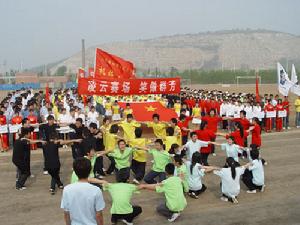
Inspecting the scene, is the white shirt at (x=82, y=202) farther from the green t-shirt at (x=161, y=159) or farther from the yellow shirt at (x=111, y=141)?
the yellow shirt at (x=111, y=141)

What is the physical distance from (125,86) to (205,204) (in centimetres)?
619

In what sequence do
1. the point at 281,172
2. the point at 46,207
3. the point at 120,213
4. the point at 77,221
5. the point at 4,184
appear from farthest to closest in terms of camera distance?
1. the point at 281,172
2. the point at 4,184
3. the point at 46,207
4. the point at 120,213
5. the point at 77,221

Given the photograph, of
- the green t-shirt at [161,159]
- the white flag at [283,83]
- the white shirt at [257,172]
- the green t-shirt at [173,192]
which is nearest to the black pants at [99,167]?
the green t-shirt at [161,159]

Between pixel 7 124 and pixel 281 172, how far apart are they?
366 inches

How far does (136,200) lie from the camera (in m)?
8.66

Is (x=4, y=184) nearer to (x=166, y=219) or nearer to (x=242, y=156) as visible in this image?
(x=166, y=219)

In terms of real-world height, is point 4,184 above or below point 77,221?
below

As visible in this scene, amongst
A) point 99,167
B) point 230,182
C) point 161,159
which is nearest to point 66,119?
point 99,167

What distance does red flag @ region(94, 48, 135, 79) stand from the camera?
14.7 m

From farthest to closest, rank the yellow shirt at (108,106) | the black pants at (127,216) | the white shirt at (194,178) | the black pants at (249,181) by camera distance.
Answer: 1. the yellow shirt at (108,106)
2. the black pants at (249,181)
3. the white shirt at (194,178)
4. the black pants at (127,216)

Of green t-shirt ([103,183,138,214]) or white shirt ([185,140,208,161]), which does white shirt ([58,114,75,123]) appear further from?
green t-shirt ([103,183,138,214])

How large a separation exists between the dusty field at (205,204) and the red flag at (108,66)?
191 inches

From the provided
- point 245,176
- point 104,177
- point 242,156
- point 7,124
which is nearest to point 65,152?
point 7,124

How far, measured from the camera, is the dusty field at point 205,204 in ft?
24.7
